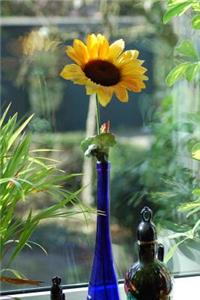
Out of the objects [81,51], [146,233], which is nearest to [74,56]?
[81,51]

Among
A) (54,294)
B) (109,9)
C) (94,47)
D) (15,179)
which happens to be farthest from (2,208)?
(109,9)

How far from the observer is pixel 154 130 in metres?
1.36

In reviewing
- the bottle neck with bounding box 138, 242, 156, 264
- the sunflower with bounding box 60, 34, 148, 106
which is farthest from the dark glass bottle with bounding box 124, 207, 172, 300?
the sunflower with bounding box 60, 34, 148, 106

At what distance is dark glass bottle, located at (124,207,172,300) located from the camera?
3.29ft

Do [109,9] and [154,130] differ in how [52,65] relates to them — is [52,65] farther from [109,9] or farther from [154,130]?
[154,130]

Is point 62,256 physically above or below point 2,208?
below

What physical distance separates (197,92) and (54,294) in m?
0.65

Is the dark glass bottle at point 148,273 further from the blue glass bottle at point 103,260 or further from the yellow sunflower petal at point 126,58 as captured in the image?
the yellow sunflower petal at point 126,58

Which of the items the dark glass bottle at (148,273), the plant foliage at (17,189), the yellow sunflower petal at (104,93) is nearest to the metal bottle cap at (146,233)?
the dark glass bottle at (148,273)

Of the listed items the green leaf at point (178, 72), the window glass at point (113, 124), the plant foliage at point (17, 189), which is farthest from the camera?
the window glass at point (113, 124)

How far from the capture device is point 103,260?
1066mm

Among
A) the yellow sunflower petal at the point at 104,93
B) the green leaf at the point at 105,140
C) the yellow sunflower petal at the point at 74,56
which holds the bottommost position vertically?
the green leaf at the point at 105,140

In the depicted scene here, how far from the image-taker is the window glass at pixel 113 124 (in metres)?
1.28

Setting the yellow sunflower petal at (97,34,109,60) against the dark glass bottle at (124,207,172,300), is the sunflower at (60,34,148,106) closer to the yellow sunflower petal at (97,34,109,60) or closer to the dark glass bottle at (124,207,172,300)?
the yellow sunflower petal at (97,34,109,60)
